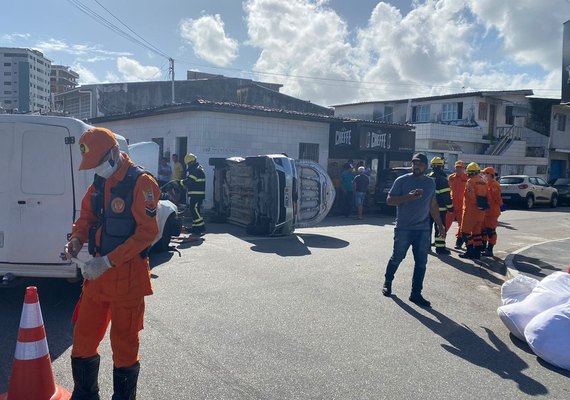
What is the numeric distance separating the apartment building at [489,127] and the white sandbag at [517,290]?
25.6 meters

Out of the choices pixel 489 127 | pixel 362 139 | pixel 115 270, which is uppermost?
pixel 489 127

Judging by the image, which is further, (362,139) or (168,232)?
(362,139)

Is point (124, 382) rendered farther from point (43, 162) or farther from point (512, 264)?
point (512, 264)

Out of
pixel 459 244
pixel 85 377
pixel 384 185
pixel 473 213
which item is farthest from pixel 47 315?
pixel 384 185

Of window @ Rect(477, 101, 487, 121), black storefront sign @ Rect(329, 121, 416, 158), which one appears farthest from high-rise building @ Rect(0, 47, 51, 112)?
window @ Rect(477, 101, 487, 121)

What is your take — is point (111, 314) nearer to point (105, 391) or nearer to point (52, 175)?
point (105, 391)

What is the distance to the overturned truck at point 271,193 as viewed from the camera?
36.9ft

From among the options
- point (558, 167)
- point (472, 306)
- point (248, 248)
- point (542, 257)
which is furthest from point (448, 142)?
point (472, 306)

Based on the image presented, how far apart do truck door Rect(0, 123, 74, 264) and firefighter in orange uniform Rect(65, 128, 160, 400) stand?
2.32 metres

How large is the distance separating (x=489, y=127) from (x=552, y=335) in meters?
33.1

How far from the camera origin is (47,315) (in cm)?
530

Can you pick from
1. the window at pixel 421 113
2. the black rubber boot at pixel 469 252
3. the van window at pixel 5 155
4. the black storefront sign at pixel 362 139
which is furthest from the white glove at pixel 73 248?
the window at pixel 421 113

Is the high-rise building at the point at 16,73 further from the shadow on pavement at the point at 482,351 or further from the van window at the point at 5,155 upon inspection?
the shadow on pavement at the point at 482,351

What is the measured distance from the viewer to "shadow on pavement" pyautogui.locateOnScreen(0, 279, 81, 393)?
14.1 feet
